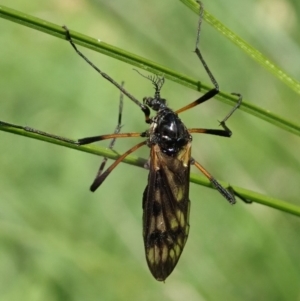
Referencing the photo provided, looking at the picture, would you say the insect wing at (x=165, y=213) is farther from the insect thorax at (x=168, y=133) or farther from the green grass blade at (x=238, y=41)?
the green grass blade at (x=238, y=41)

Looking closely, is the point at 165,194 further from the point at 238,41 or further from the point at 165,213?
the point at 238,41

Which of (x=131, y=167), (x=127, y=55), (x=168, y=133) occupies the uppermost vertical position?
(x=131, y=167)

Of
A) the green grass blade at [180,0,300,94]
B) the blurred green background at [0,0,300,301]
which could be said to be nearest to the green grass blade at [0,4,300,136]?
the green grass blade at [180,0,300,94]

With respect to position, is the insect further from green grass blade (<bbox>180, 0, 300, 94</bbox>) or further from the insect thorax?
green grass blade (<bbox>180, 0, 300, 94</bbox>)

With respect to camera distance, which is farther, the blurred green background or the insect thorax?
the blurred green background

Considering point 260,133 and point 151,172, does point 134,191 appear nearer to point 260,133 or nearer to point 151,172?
point 260,133

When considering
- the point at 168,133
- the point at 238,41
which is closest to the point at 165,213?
the point at 168,133
